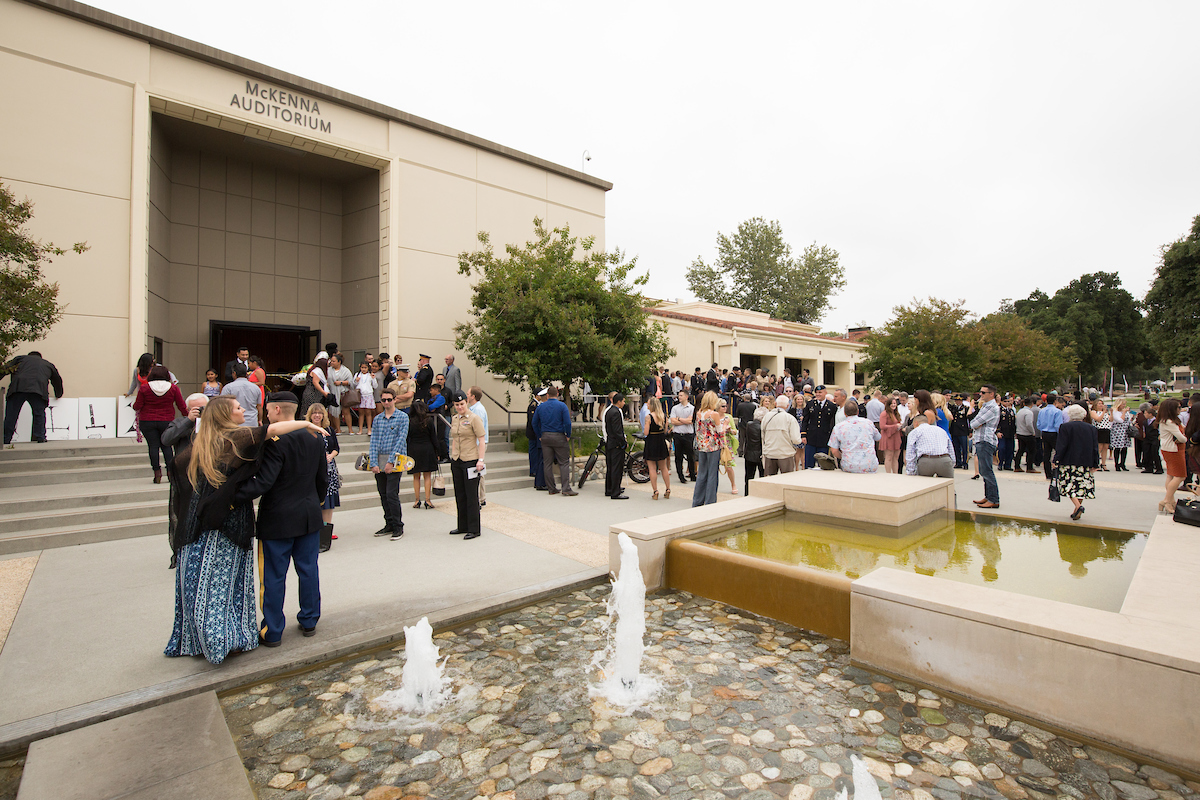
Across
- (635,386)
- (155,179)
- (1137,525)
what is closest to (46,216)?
(155,179)

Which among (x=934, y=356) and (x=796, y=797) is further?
(x=934, y=356)

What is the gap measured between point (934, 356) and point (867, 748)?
26756mm

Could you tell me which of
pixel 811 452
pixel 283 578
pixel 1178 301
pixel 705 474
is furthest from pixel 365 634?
pixel 1178 301

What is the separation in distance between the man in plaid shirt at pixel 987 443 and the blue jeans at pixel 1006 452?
5.85 meters

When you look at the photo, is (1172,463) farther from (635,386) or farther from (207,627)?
(207,627)

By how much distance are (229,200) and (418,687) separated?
16061 mm

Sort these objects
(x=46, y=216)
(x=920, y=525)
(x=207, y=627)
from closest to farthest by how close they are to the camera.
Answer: (x=207, y=627), (x=920, y=525), (x=46, y=216)

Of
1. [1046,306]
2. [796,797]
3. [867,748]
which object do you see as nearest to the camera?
[796,797]

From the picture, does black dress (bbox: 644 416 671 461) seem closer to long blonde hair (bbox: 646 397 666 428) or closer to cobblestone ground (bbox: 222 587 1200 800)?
long blonde hair (bbox: 646 397 666 428)

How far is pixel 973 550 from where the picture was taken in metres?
6.38

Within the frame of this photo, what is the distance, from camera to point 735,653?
426cm

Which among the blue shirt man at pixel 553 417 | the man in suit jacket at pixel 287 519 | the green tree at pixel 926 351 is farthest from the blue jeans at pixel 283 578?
the green tree at pixel 926 351

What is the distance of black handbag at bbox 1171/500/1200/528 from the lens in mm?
5992

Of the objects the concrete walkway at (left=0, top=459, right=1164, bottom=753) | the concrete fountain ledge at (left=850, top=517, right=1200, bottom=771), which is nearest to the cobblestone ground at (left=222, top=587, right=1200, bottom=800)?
the concrete fountain ledge at (left=850, top=517, right=1200, bottom=771)
